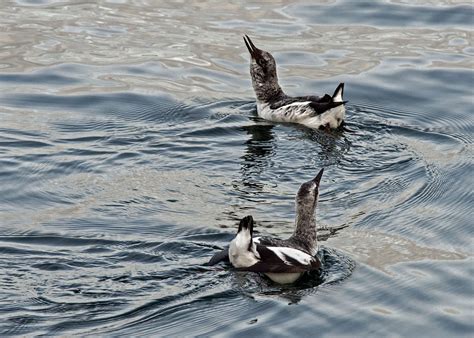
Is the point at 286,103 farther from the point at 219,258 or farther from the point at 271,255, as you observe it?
the point at 271,255

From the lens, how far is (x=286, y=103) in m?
15.6

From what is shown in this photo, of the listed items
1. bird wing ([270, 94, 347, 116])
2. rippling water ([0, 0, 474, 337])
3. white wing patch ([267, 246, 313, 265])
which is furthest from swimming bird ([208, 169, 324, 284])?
bird wing ([270, 94, 347, 116])

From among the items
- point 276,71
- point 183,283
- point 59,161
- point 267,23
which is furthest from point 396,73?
point 183,283

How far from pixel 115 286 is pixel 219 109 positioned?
624cm

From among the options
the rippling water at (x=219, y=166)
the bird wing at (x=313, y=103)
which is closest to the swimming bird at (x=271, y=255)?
the rippling water at (x=219, y=166)

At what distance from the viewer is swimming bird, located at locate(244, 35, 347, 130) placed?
14.9m

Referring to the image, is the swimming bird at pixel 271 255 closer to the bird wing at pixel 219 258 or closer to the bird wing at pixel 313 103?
the bird wing at pixel 219 258

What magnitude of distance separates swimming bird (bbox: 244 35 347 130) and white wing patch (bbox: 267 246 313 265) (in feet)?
15.5

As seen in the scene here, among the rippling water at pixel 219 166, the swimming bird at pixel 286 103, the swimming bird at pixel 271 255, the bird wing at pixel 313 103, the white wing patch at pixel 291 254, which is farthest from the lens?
the swimming bird at pixel 286 103

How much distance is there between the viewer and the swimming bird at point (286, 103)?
14.9 metres

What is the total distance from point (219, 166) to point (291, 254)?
325cm

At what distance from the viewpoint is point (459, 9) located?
66.7 ft

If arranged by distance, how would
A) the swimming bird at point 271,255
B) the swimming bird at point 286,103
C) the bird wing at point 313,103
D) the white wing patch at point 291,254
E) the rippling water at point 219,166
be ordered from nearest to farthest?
the rippling water at point 219,166 → the swimming bird at point 271,255 → the white wing patch at point 291,254 → the bird wing at point 313,103 → the swimming bird at point 286,103

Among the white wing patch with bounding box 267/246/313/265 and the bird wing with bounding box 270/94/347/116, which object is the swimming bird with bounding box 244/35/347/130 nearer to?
the bird wing with bounding box 270/94/347/116
